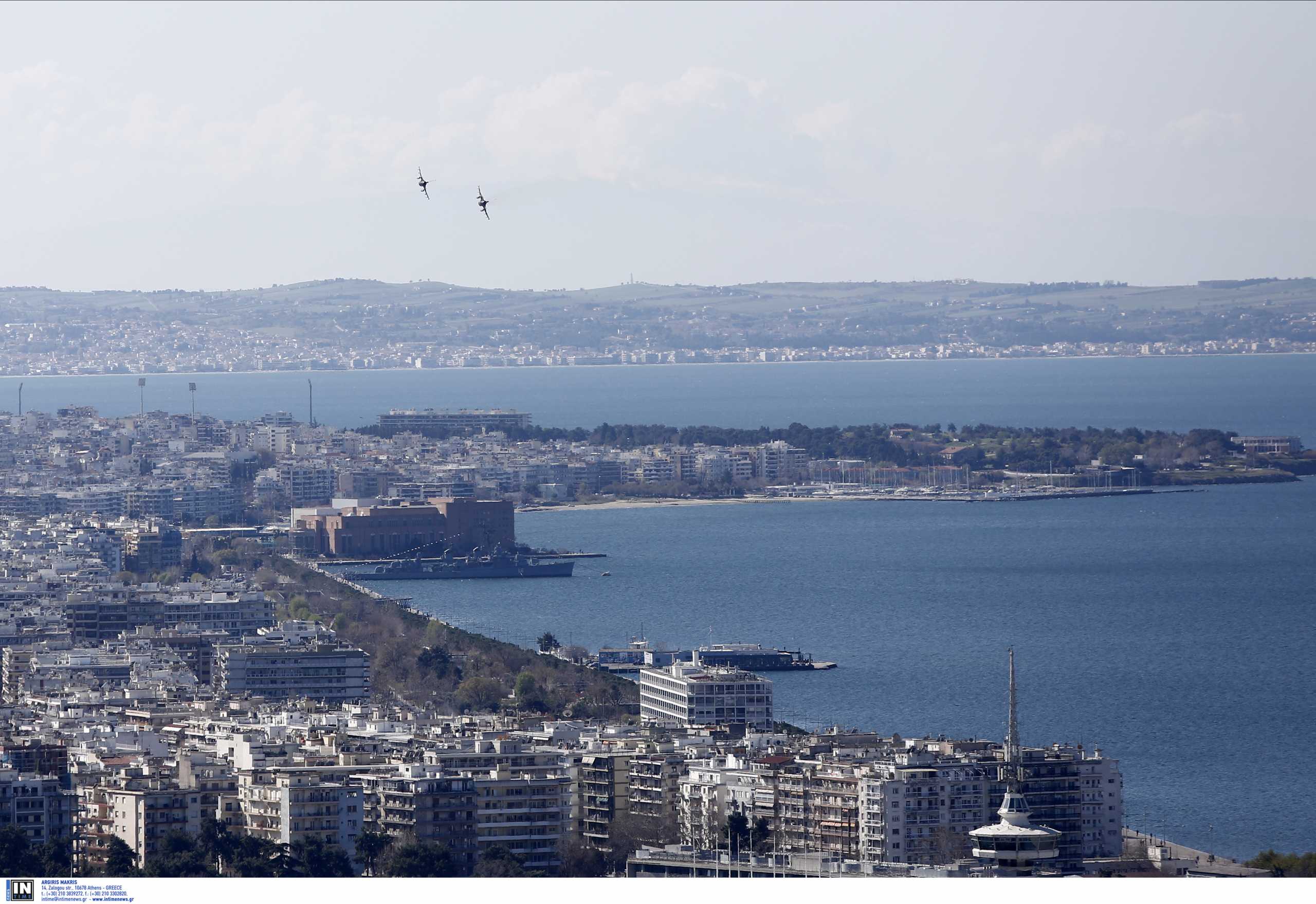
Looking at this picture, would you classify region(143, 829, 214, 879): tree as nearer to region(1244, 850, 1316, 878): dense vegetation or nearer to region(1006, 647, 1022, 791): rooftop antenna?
region(1006, 647, 1022, 791): rooftop antenna

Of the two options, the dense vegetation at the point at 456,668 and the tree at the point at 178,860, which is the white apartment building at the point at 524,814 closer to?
the tree at the point at 178,860

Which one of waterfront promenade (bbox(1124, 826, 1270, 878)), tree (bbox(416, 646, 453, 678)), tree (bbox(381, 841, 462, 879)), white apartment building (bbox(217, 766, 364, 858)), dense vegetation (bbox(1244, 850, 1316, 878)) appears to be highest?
white apartment building (bbox(217, 766, 364, 858))

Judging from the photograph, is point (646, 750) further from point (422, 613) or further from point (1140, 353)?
point (1140, 353)

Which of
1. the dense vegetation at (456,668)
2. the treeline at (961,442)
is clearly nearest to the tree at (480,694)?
the dense vegetation at (456,668)

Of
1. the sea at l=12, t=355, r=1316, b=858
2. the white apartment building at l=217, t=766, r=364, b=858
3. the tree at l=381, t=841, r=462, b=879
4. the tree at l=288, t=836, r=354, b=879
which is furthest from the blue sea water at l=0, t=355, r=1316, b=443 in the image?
the tree at l=288, t=836, r=354, b=879

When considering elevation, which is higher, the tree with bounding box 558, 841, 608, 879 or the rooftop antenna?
the rooftop antenna

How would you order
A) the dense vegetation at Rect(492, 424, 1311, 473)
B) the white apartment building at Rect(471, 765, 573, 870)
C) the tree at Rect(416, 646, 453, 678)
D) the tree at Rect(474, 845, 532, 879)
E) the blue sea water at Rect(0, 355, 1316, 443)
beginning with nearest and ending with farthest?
the tree at Rect(474, 845, 532, 879) < the white apartment building at Rect(471, 765, 573, 870) < the tree at Rect(416, 646, 453, 678) < the dense vegetation at Rect(492, 424, 1311, 473) < the blue sea water at Rect(0, 355, 1316, 443)
